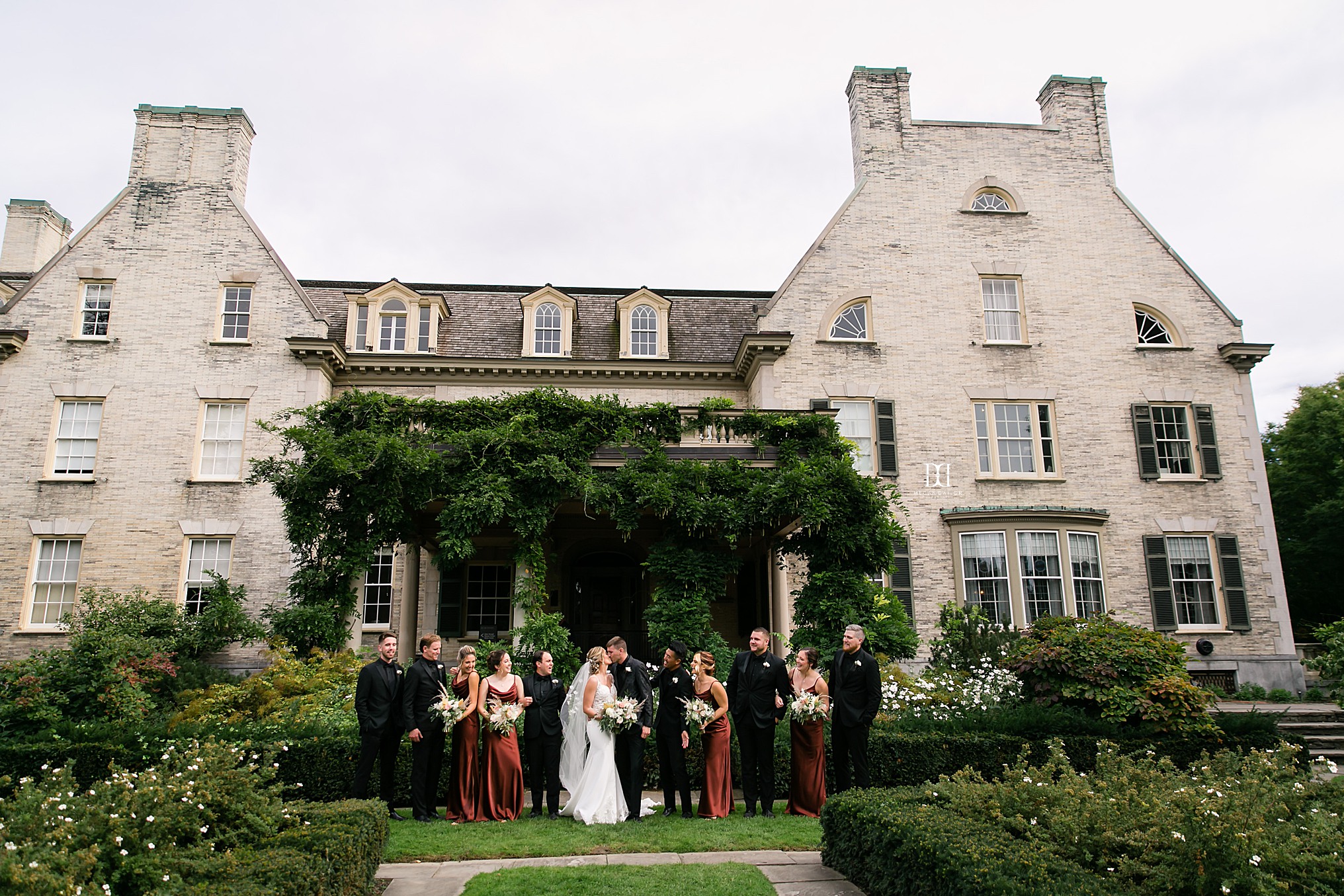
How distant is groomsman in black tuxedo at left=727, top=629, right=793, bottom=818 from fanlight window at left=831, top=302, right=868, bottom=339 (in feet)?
42.1

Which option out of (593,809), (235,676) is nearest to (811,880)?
(593,809)

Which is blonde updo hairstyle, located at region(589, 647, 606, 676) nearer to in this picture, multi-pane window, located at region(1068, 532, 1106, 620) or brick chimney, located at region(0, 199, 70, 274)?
multi-pane window, located at region(1068, 532, 1106, 620)

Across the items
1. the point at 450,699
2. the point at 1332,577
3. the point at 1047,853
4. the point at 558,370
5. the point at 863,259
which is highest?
the point at 863,259

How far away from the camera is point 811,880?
6895 mm

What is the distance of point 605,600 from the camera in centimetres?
2194

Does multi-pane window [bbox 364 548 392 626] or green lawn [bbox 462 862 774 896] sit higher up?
multi-pane window [bbox 364 548 392 626]

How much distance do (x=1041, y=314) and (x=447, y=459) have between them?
1504 centimetres

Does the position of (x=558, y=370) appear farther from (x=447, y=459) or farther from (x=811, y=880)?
(x=811, y=880)

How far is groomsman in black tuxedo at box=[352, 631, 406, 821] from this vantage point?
365 inches

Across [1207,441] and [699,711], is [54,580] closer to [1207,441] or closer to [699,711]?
[699,711]

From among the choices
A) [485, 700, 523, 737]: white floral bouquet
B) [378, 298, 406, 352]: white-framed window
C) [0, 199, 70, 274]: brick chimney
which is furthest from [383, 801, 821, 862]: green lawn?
[0, 199, 70, 274]: brick chimney

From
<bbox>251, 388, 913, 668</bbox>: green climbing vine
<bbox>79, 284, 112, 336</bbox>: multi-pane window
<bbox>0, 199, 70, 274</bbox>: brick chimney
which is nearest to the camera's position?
<bbox>251, 388, 913, 668</bbox>: green climbing vine

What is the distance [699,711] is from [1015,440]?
1423cm

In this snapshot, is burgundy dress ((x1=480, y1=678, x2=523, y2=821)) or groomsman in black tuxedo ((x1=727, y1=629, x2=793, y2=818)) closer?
burgundy dress ((x1=480, y1=678, x2=523, y2=821))
